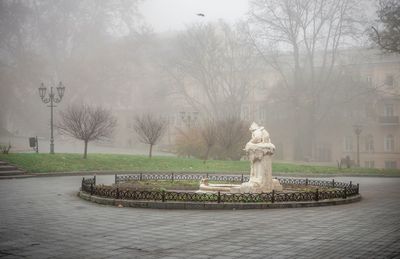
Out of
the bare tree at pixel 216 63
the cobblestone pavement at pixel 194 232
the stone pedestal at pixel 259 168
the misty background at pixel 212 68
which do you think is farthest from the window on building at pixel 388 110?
the stone pedestal at pixel 259 168

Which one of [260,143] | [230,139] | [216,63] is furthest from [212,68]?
[260,143]

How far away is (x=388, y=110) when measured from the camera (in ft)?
181

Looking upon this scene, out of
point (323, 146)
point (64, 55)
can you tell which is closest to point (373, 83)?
point (323, 146)

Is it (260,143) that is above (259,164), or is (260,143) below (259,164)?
above

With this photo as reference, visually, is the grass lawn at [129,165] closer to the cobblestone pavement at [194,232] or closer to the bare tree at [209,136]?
the bare tree at [209,136]

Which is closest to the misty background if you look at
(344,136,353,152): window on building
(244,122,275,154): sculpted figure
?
(344,136,353,152): window on building

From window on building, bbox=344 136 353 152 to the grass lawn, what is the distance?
24.4 meters

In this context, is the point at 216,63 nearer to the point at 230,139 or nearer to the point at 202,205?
the point at 230,139

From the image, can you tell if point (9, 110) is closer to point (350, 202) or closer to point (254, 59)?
point (254, 59)

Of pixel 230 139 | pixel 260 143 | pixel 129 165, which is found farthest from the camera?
pixel 230 139

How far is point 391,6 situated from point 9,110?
144 ft

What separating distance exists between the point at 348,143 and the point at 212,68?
18.1 metres

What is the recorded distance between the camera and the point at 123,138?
65.7 meters

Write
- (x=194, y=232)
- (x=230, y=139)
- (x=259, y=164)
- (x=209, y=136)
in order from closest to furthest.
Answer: (x=194, y=232) < (x=259, y=164) < (x=209, y=136) < (x=230, y=139)
